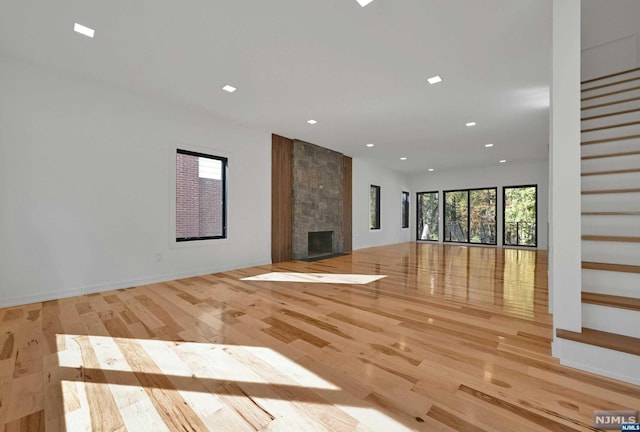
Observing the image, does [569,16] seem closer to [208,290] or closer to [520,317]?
[520,317]

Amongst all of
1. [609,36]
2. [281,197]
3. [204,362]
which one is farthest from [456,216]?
[204,362]

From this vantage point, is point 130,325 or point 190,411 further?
point 130,325

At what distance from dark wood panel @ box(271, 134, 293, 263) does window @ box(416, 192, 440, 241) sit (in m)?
6.95

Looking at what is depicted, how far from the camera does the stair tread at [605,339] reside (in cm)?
153

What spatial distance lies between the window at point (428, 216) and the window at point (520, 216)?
2.27 metres

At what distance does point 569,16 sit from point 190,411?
3.42m

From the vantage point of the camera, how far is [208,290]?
11.6 feet

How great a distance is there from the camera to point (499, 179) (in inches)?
356

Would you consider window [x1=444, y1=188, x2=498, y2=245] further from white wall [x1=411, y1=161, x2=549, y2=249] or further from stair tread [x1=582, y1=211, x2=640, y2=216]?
stair tread [x1=582, y1=211, x2=640, y2=216]

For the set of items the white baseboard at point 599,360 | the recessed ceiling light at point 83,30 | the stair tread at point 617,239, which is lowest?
the white baseboard at point 599,360

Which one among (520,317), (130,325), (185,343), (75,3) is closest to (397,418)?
(185,343)

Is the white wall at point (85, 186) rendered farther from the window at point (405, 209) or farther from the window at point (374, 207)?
the window at point (405, 209)

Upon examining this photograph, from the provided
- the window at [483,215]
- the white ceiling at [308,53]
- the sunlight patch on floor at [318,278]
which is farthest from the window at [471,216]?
the sunlight patch on floor at [318,278]

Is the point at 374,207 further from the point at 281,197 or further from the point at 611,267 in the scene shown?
the point at 611,267
